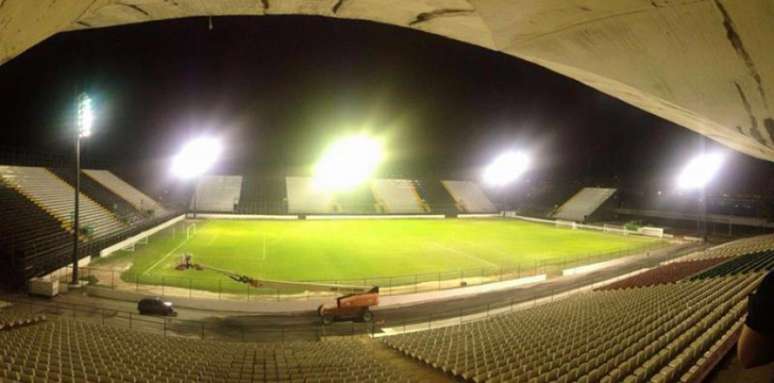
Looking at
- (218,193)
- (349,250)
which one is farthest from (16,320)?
(218,193)

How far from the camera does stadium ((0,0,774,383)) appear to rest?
9.27 feet

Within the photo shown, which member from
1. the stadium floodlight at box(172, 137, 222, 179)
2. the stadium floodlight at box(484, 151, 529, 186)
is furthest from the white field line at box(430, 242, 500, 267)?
the stadium floodlight at box(484, 151, 529, 186)

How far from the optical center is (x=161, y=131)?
131 ft

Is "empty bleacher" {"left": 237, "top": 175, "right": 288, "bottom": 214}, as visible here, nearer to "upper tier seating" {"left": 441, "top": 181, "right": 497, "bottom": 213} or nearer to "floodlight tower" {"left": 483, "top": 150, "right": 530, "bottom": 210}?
"upper tier seating" {"left": 441, "top": 181, "right": 497, "bottom": 213}

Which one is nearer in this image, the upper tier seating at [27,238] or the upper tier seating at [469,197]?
the upper tier seating at [27,238]

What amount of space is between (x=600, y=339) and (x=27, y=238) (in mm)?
26599

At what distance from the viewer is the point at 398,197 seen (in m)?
62.8

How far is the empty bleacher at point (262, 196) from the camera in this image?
53.2m

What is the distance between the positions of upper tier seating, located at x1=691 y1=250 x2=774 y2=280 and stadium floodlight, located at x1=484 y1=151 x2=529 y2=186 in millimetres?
43168

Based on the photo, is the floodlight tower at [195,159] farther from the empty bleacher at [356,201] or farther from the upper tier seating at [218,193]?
the empty bleacher at [356,201]

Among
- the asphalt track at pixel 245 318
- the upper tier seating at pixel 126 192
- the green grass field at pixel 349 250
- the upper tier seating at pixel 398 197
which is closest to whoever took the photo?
the asphalt track at pixel 245 318

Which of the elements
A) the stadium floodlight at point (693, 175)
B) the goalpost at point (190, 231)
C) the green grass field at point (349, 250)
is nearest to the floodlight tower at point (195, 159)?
the goalpost at point (190, 231)

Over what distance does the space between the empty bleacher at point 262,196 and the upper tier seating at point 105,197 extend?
15.3 m

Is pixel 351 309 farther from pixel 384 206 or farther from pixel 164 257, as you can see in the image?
pixel 384 206
